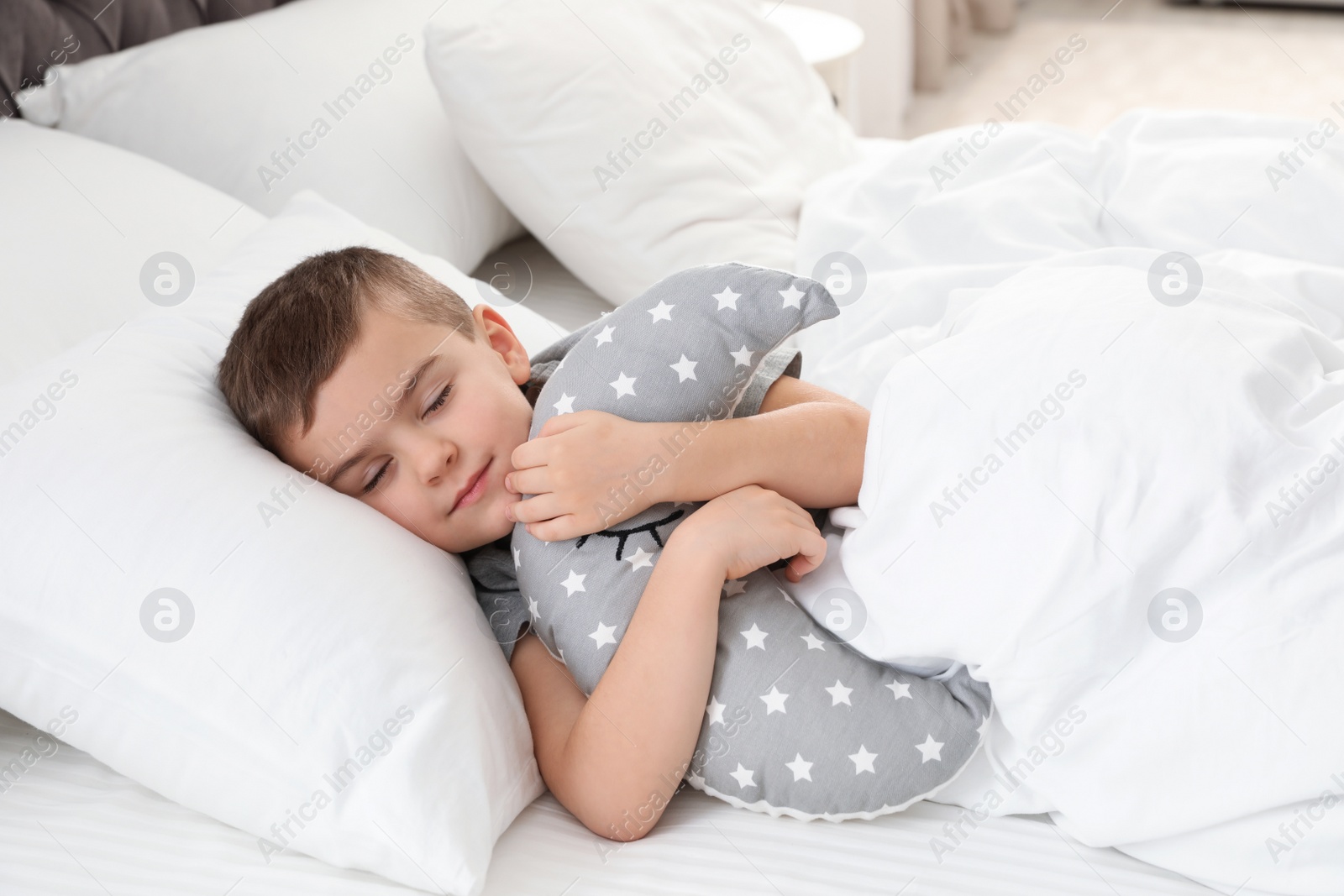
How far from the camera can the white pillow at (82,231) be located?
1.02 meters

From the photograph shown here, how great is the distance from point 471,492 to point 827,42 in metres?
1.54

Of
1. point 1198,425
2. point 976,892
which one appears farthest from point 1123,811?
point 1198,425

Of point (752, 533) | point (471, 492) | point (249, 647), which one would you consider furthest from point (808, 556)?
point (249, 647)

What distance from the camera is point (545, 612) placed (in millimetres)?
849

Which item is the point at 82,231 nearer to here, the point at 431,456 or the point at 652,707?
the point at 431,456

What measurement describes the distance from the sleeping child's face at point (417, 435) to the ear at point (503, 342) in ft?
0.24

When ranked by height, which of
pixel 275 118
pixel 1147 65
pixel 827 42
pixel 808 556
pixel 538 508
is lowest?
pixel 1147 65

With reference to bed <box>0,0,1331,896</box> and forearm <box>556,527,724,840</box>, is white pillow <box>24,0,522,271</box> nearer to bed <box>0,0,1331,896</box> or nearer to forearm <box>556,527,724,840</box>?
bed <box>0,0,1331,896</box>

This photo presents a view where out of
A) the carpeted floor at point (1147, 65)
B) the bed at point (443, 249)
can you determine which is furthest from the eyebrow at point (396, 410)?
the carpeted floor at point (1147, 65)

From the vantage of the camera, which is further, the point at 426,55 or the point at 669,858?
the point at 426,55

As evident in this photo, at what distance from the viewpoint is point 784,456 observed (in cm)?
88

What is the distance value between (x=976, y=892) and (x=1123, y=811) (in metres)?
0.11

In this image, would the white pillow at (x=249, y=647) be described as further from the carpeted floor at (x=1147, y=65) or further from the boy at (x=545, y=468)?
the carpeted floor at (x=1147, y=65)

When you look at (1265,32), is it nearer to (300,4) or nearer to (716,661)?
(300,4)
